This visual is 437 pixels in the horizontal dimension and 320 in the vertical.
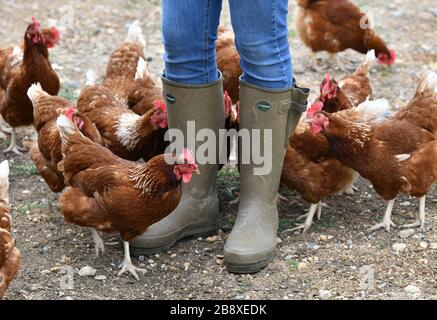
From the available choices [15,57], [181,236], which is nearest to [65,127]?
[181,236]

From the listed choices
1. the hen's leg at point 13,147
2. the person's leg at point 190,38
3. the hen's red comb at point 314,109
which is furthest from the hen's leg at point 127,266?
the hen's leg at point 13,147

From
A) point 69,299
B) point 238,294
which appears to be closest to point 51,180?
point 69,299

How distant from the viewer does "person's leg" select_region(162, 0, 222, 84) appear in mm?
3074

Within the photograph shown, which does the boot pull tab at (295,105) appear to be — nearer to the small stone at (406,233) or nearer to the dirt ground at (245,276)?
the dirt ground at (245,276)

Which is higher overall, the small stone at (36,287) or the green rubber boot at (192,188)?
the green rubber boot at (192,188)

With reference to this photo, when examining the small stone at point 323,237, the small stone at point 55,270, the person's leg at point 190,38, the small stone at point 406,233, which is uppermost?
the person's leg at point 190,38

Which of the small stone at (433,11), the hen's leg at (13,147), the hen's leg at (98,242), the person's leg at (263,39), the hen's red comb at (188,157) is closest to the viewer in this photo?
the person's leg at (263,39)

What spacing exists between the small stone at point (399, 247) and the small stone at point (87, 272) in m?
1.53

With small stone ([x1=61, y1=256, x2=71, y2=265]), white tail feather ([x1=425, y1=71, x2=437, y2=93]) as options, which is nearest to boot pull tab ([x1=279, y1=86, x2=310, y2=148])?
white tail feather ([x1=425, y1=71, x2=437, y2=93])

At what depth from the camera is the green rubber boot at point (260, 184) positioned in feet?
10.8

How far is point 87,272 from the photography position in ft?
11.4

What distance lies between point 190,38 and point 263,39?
34 cm

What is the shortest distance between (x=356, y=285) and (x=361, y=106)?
3.76 feet
